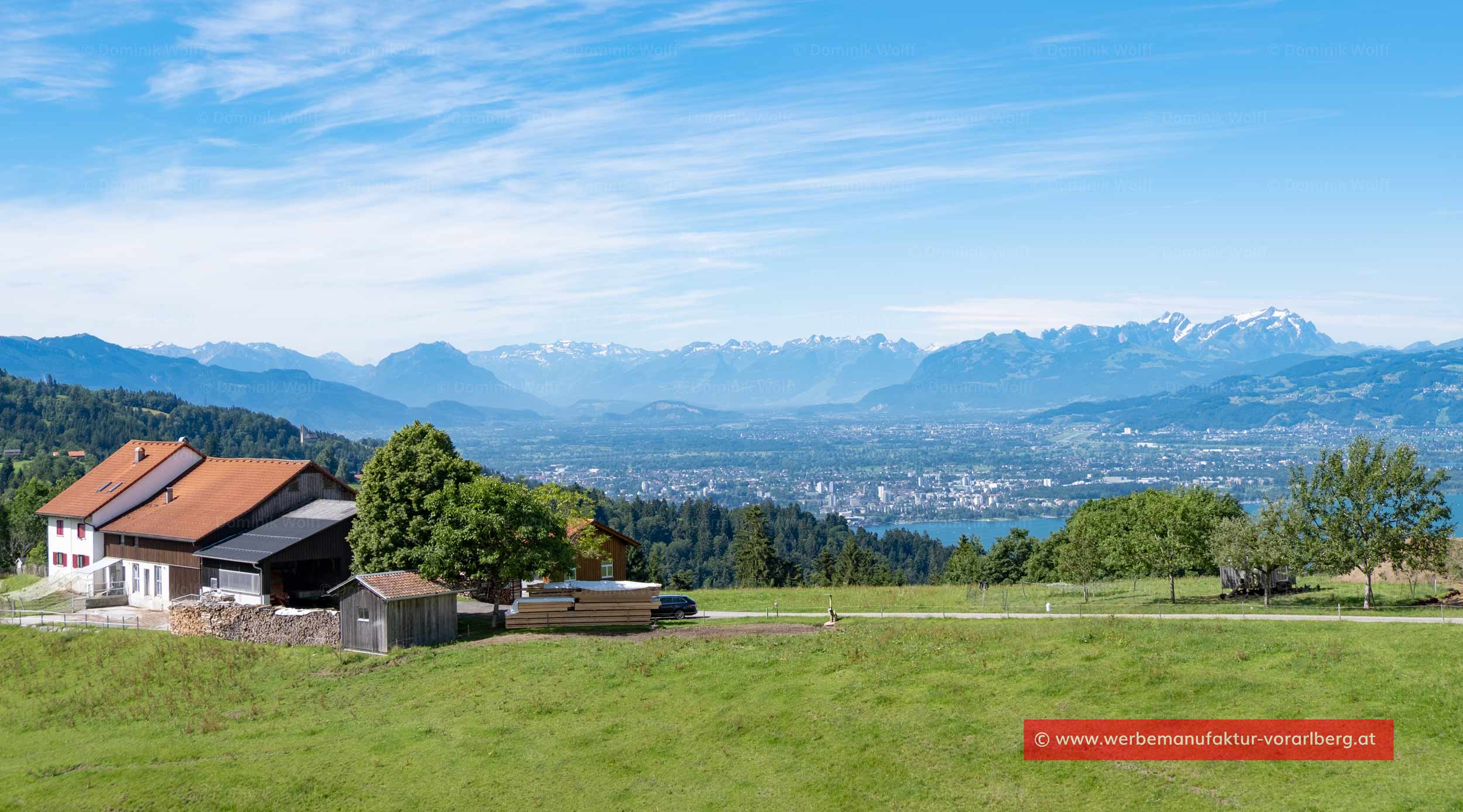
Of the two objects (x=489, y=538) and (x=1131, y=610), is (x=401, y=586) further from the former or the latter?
(x=1131, y=610)

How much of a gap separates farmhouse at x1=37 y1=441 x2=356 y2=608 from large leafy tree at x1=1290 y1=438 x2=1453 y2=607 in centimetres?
4968

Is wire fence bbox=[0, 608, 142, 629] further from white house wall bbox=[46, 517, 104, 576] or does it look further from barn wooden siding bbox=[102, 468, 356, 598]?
white house wall bbox=[46, 517, 104, 576]

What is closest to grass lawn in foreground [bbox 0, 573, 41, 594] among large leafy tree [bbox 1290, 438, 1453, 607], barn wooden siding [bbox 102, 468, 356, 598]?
barn wooden siding [bbox 102, 468, 356, 598]

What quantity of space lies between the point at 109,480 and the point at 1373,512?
72951 mm

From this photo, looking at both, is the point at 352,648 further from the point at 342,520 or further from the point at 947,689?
the point at 947,689

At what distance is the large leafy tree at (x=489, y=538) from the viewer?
4591 cm

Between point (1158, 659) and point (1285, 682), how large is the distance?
3.72 meters

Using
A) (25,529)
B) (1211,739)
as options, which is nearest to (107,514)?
(25,529)

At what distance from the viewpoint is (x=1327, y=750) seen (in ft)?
77.4

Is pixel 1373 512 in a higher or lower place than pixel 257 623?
higher

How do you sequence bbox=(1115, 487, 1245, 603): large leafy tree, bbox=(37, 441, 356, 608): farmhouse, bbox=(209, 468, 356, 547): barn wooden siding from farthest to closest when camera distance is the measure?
bbox=(209, 468, 356, 547): barn wooden siding, bbox=(37, 441, 356, 608): farmhouse, bbox=(1115, 487, 1245, 603): large leafy tree

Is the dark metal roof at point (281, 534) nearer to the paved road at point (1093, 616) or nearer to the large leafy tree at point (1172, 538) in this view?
the paved road at point (1093, 616)

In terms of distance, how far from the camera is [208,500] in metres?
61.1

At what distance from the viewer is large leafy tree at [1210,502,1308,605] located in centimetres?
4431
